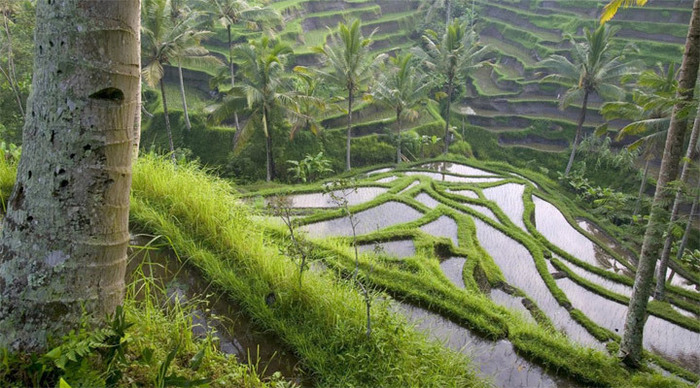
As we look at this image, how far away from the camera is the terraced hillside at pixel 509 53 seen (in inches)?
812

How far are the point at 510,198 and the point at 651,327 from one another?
569cm

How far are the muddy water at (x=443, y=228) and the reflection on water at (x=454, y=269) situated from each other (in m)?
0.91

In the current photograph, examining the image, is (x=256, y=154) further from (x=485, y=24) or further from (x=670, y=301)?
(x=485, y=24)

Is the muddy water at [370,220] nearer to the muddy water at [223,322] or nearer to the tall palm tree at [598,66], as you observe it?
the muddy water at [223,322]

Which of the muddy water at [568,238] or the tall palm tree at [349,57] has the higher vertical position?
the tall palm tree at [349,57]

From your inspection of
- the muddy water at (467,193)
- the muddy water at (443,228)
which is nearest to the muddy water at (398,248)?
the muddy water at (443,228)

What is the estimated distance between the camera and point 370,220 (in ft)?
31.3

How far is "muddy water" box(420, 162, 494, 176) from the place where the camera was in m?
16.8

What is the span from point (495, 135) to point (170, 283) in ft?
67.8

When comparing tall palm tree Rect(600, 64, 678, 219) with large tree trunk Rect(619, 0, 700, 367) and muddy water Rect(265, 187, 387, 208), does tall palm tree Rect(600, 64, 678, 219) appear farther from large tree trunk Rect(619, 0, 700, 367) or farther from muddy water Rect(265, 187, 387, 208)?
muddy water Rect(265, 187, 387, 208)

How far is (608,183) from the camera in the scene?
17.9 m

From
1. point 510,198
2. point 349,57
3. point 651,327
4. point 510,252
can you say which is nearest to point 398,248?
point 510,252

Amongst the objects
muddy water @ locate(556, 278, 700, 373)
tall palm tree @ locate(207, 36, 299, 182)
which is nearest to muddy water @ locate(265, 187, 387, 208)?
tall palm tree @ locate(207, 36, 299, 182)

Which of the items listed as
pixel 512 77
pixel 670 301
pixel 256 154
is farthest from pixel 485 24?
pixel 670 301
